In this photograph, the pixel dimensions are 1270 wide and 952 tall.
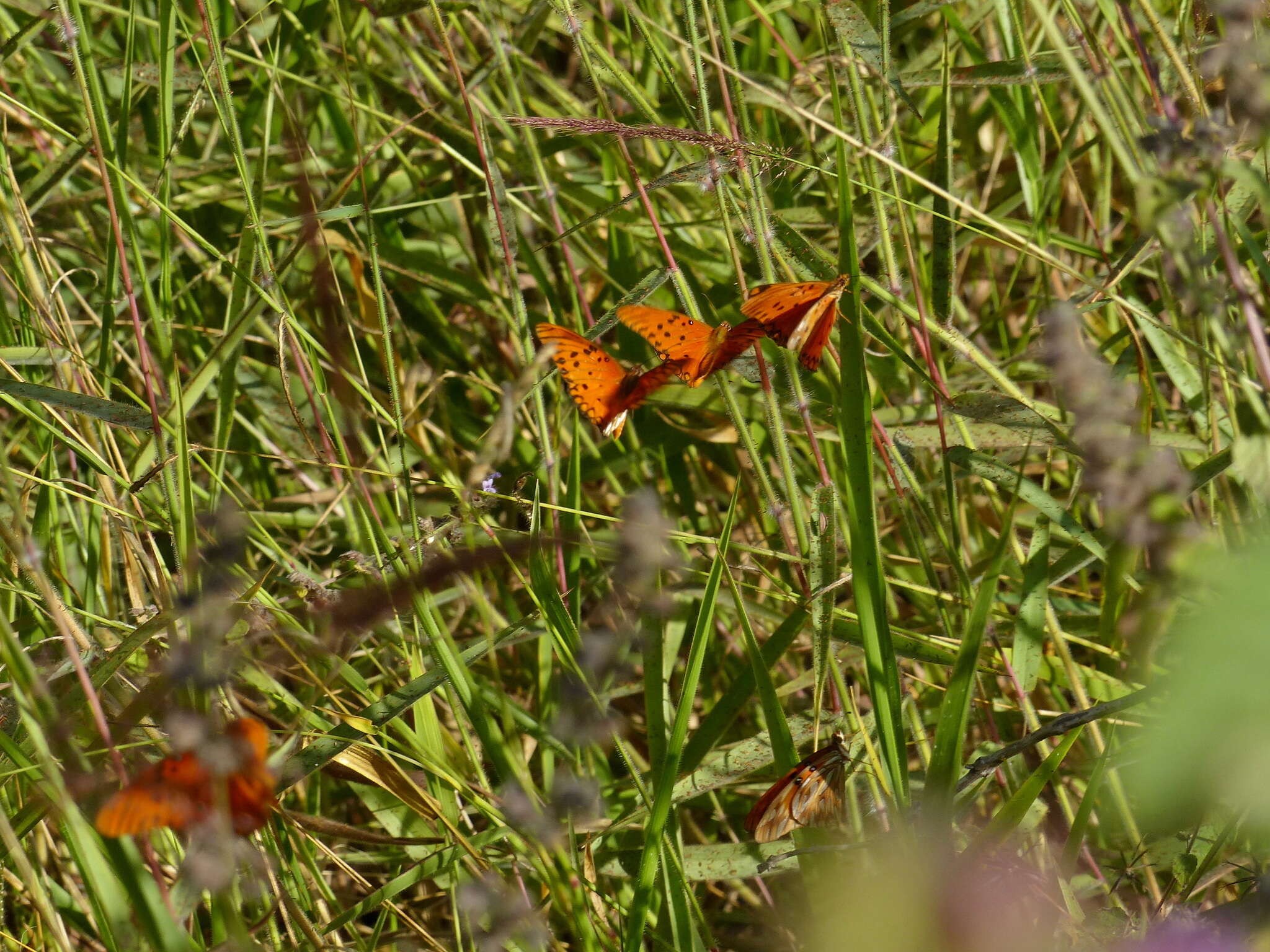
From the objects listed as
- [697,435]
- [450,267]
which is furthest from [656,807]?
[450,267]

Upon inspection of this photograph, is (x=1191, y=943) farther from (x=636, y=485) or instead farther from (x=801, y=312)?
(x=636, y=485)

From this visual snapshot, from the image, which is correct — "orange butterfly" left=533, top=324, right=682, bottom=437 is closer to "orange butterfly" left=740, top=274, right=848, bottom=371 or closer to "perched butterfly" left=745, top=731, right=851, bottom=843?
"orange butterfly" left=740, top=274, right=848, bottom=371

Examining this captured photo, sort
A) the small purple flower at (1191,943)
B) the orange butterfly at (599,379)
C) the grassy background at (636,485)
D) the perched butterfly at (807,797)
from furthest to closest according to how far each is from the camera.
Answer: the orange butterfly at (599,379) → the perched butterfly at (807,797) → the grassy background at (636,485) → the small purple flower at (1191,943)

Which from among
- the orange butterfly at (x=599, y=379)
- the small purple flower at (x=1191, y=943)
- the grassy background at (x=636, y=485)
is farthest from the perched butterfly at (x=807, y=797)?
the orange butterfly at (x=599, y=379)

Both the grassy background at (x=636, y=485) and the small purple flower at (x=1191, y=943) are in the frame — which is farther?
the grassy background at (x=636, y=485)

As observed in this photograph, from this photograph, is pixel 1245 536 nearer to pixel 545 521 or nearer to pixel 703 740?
pixel 703 740

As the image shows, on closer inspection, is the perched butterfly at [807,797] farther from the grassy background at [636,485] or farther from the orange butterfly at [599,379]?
the orange butterfly at [599,379]
